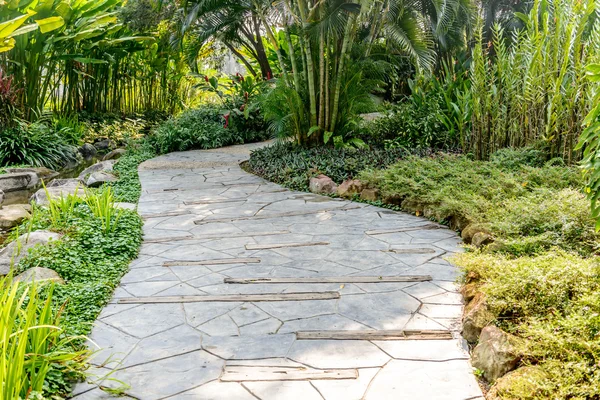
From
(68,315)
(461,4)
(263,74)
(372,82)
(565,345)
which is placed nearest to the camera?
(565,345)

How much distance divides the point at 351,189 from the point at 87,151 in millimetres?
6856

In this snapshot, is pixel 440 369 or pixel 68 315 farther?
pixel 68 315

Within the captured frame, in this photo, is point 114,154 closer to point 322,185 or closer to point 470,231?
point 322,185

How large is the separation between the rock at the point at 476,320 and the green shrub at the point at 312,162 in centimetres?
428

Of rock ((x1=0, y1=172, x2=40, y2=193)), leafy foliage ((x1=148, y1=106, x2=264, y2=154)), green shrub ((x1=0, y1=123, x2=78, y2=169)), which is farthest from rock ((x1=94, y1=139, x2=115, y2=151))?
rock ((x1=0, y1=172, x2=40, y2=193))

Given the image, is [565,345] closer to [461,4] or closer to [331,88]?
[331,88]

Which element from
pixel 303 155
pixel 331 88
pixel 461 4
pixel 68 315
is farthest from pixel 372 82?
pixel 68 315

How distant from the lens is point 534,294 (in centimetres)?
324

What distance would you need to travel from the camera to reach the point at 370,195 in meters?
6.80

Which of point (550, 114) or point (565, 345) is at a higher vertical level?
point (550, 114)

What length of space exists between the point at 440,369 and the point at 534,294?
2.23 feet

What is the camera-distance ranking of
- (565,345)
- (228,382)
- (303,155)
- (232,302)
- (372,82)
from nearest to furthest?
(565,345) → (228,382) → (232,302) → (303,155) → (372,82)

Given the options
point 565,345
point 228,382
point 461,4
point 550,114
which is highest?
point 461,4

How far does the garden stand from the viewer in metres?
2.99
